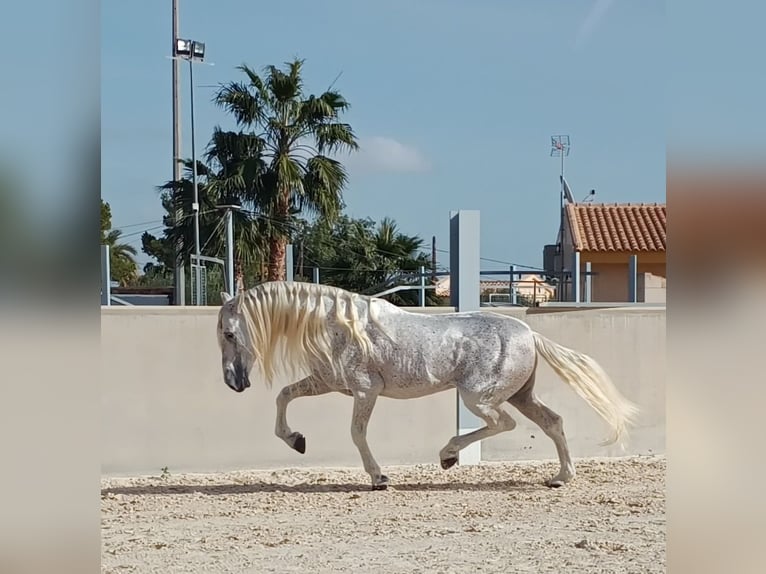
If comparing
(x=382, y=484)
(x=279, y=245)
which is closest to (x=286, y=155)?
(x=279, y=245)

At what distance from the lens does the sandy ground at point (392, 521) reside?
13.7 feet

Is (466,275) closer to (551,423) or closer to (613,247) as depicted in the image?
(551,423)

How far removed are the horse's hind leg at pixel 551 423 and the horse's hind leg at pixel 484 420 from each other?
Answer: 266 mm

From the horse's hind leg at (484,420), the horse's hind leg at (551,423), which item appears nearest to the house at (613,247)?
the horse's hind leg at (551,423)

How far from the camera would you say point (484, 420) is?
6.14m

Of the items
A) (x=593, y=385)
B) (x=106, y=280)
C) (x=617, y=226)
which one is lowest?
(x=593, y=385)

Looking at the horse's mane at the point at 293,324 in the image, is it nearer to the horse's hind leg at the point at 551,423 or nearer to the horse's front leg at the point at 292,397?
the horse's front leg at the point at 292,397

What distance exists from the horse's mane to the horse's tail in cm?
142

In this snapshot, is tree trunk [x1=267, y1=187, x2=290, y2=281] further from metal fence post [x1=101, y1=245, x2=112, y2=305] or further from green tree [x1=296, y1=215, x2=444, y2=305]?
metal fence post [x1=101, y1=245, x2=112, y2=305]

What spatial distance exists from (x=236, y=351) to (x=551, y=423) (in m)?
2.43

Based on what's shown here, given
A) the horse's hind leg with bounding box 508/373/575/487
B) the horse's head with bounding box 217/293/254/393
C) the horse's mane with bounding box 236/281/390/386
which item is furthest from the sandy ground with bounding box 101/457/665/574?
the horse's mane with bounding box 236/281/390/386
